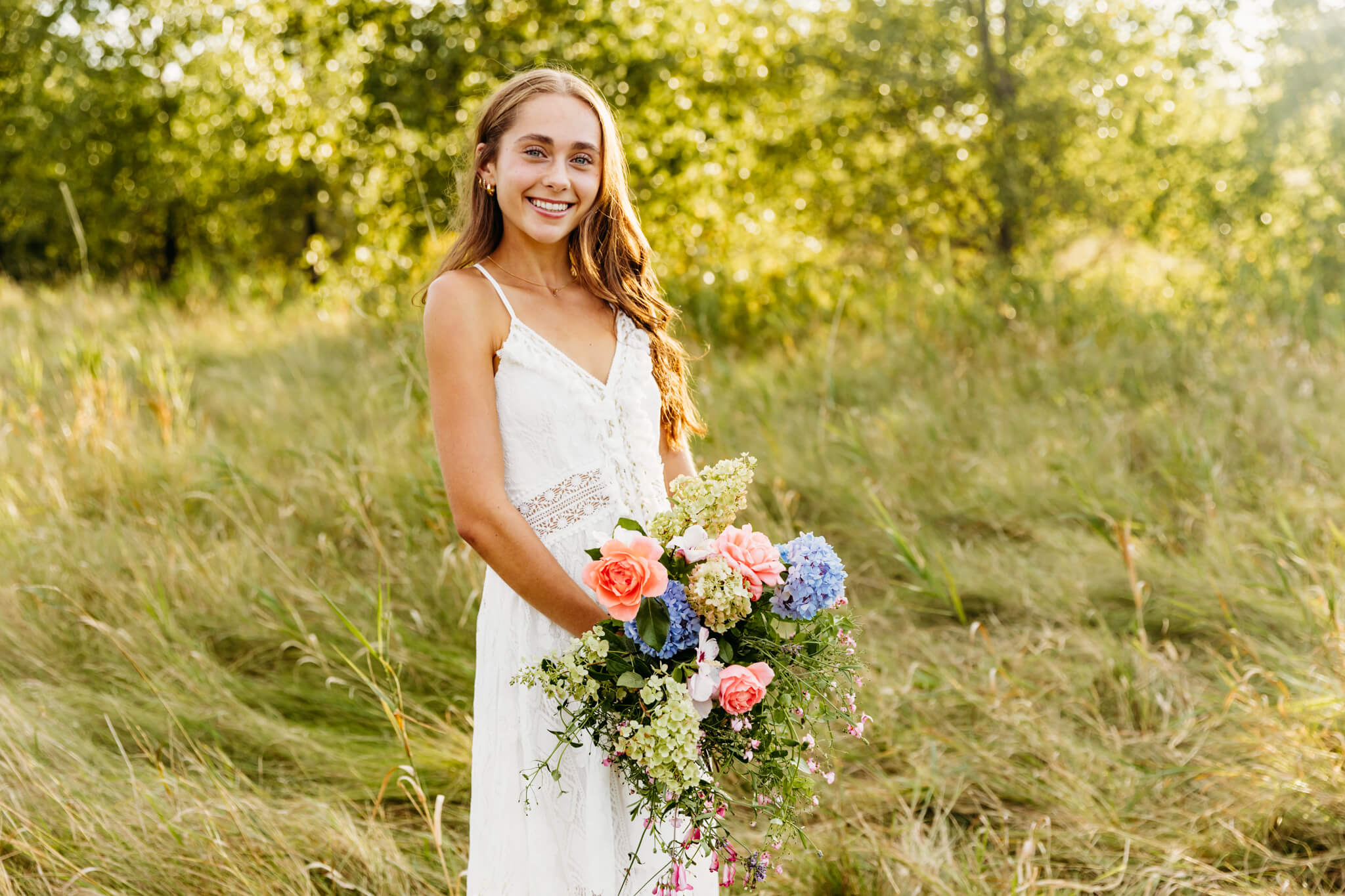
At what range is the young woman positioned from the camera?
1787 mm

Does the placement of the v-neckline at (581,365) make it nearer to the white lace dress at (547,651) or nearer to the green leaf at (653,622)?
the white lace dress at (547,651)

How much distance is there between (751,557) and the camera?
1521 millimetres

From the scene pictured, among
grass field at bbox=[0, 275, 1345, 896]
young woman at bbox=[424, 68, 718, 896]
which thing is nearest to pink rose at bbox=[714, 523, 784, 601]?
young woman at bbox=[424, 68, 718, 896]

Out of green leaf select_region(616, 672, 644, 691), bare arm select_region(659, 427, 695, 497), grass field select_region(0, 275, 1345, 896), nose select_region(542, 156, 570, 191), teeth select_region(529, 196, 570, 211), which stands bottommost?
grass field select_region(0, 275, 1345, 896)

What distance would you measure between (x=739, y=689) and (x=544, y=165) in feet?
3.51

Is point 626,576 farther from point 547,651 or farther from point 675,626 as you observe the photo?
point 547,651

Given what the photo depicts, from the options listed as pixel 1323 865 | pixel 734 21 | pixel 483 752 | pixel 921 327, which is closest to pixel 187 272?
pixel 734 21

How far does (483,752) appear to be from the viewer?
6.36 ft

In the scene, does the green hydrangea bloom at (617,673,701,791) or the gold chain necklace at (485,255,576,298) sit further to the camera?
the gold chain necklace at (485,255,576,298)

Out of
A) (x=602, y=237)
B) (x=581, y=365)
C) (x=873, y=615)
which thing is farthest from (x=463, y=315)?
(x=873, y=615)

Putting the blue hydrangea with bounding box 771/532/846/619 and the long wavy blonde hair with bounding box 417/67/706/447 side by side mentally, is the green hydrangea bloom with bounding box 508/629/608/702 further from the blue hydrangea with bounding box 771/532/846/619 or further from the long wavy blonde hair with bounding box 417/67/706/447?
the long wavy blonde hair with bounding box 417/67/706/447

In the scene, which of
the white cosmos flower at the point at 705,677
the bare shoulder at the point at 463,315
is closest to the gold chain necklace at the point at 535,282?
the bare shoulder at the point at 463,315

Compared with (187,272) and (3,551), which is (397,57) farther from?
(3,551)

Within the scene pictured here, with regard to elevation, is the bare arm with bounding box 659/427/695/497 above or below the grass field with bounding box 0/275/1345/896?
above
